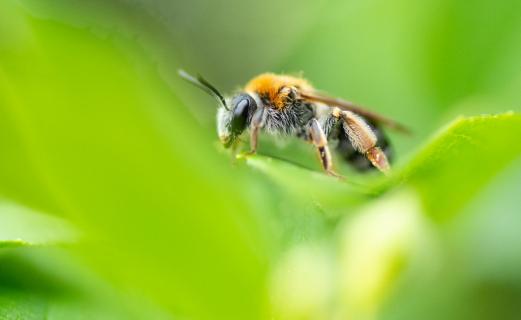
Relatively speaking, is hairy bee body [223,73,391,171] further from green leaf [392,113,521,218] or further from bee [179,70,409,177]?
green leaf [392,113,521,218]

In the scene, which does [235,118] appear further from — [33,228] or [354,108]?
[33,228]

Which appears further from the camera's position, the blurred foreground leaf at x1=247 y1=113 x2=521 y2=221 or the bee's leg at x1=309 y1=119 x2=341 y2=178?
the bee's leg at x1=309 y1=119 x2=341 y2=178

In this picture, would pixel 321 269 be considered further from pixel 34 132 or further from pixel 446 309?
pixel 34 132

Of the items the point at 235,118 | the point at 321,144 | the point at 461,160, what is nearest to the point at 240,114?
the point at 235,118

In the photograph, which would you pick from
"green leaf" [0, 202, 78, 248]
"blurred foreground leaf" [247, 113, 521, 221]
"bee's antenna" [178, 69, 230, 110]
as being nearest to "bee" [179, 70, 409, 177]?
"bee's antenna" [178, 69, 230, 110]

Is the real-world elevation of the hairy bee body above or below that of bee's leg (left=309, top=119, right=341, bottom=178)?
above

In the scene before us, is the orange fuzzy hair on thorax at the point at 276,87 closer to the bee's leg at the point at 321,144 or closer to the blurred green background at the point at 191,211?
the bee's leg at the point at 321,144
